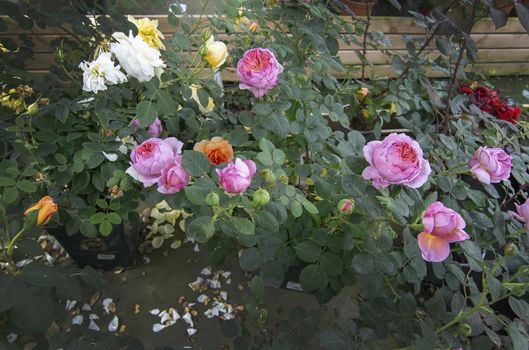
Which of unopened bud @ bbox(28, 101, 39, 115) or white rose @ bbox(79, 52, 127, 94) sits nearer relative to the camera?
white rose @ bbox(79, 52, 127, 94)

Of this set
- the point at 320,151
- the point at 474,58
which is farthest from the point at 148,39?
the point at 474,58

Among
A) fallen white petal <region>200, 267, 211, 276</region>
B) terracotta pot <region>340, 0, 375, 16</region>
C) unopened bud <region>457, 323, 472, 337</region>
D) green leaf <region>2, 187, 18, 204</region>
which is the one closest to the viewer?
unopened bud <region>457, 323, 472, 337</region>

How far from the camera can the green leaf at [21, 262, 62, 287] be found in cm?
69

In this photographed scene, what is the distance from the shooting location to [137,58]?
743mm

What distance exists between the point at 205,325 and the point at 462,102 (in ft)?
3.63

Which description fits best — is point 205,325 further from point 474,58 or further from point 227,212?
point 474,58

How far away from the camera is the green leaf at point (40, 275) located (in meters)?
0.69

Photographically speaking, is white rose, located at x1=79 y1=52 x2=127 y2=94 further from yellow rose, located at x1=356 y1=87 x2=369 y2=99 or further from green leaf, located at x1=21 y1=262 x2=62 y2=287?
yellow rose, located at x1=356 y1=87 x2=369 y2=99

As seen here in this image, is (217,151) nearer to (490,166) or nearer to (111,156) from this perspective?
(111,156)

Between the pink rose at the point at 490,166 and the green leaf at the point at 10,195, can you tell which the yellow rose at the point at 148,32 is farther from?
the pink rose at the point at 490,166

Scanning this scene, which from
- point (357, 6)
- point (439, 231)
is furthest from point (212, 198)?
point (357, 6)

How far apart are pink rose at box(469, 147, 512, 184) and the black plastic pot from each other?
1038 millimetres

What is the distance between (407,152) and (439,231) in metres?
0.14

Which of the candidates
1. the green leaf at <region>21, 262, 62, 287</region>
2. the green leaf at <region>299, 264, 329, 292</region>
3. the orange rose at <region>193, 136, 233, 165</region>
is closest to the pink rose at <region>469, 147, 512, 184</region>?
the green leaf at <region>299, 264, 329, 292</region>
